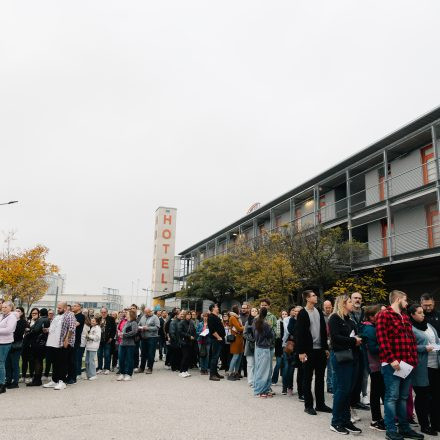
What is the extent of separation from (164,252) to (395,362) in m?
48.8

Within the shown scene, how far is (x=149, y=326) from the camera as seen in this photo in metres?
12.2

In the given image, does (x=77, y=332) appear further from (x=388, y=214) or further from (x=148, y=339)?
(x=388, y=214)

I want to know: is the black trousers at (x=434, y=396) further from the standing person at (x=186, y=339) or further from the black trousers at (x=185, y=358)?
the black trousers at (x=185, y=358)

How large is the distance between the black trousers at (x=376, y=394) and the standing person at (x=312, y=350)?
0.84 m

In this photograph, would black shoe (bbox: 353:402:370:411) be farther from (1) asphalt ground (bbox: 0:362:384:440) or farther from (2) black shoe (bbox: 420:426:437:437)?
(2) black shoe (bbox: 420:426:437:437)

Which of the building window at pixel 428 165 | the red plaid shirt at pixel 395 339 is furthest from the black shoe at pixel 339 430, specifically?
the building window at pixel 428 165

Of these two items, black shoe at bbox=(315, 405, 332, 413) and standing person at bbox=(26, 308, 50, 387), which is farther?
standing person at bbox=(26, 308, 50, 387)

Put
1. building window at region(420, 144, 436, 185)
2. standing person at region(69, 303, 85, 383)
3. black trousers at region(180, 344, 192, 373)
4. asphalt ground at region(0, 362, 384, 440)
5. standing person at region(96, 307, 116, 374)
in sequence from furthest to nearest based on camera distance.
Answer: building window at region(420, 144, 436, 185) → standing person at region(96, 307, 116, 374) → black trousers at region(180, 344, 192, 373) → standing person at region(69, 303, 85, 383) → asphalt ground at region(0, 362, 384, 440)

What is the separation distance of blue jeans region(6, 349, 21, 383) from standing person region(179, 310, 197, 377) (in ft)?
13.3

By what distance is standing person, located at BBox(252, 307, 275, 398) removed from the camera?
27.3 ft

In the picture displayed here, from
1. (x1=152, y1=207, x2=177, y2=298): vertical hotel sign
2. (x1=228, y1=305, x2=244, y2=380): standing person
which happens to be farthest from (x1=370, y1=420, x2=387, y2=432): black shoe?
(x1=152, y1=207, x2=177, y2=298): vertical hotel sign

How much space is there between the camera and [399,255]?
1888 centimetres

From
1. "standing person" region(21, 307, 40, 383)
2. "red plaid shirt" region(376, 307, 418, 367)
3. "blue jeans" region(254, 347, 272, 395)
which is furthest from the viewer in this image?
"standing person" region(21, 307, 40, 383)

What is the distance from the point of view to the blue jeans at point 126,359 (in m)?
10.6
